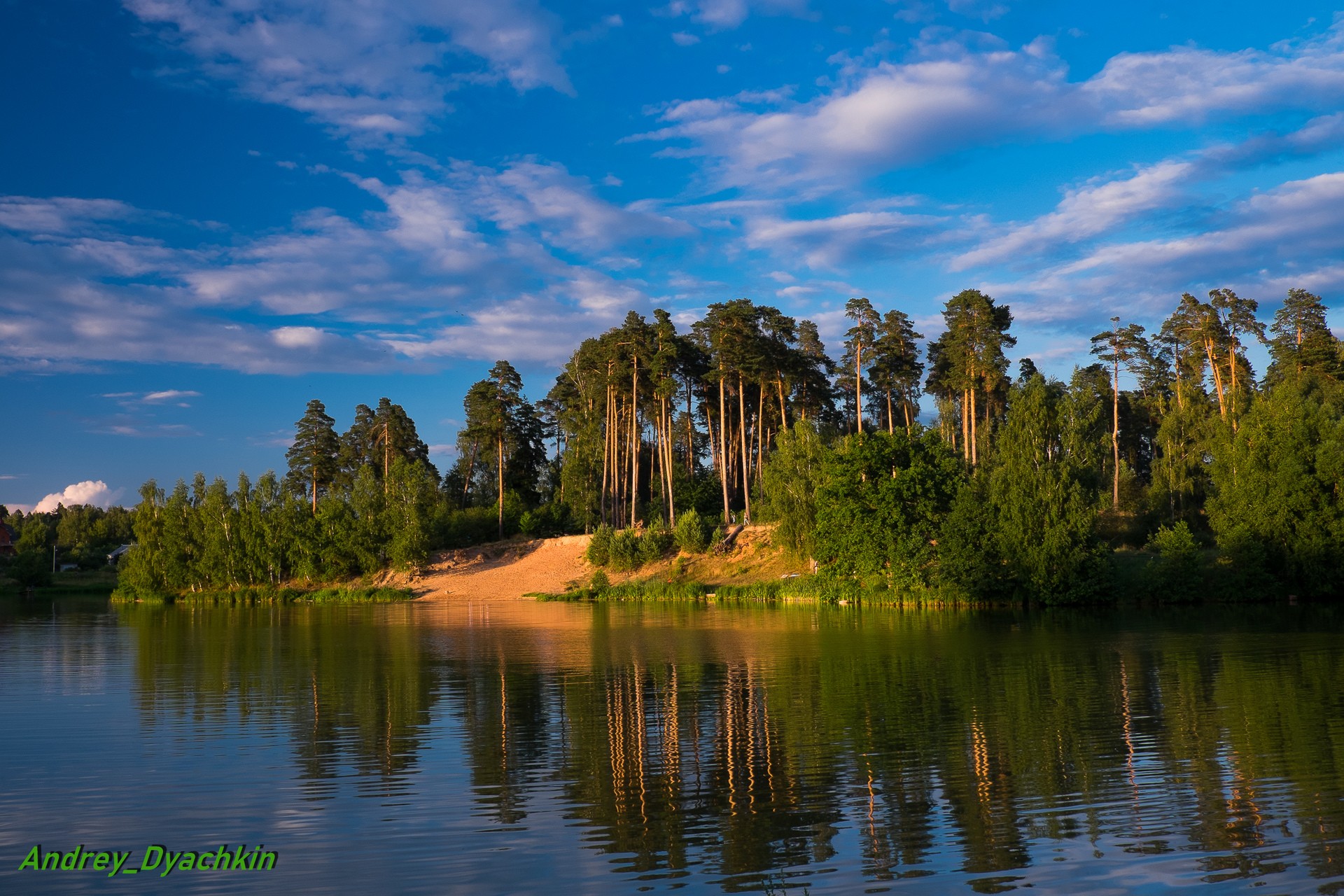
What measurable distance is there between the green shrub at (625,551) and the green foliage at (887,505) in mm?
16064

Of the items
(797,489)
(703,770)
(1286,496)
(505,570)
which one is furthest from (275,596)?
(703,770)

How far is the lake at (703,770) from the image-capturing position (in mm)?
8930

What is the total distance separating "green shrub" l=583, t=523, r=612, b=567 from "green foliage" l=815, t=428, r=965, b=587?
17757mm

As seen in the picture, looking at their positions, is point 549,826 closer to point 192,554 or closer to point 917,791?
point 917,791

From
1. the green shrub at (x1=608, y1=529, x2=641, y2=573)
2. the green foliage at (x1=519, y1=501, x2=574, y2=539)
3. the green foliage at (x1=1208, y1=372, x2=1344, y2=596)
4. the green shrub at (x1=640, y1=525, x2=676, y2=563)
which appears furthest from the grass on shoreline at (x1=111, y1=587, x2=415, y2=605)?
the green foliage at (x1=1208, y1=372, x2=1344, y2=596)

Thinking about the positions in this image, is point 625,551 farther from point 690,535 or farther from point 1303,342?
point 1303,342

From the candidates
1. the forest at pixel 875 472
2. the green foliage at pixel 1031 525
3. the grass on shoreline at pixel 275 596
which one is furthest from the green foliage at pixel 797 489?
the grass on shoreline at pixel 275 596

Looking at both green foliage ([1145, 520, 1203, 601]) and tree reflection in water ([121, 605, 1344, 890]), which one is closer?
tree reflection in water ([121, 605, 1344, 890])

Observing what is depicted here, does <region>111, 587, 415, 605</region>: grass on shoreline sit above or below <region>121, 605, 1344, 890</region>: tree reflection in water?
below

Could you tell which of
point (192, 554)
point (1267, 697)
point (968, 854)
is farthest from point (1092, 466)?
point (192, 554)

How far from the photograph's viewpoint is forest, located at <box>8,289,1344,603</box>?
47.3 m

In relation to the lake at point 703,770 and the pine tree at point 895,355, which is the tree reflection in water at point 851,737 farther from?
the pine tree at point 895,355

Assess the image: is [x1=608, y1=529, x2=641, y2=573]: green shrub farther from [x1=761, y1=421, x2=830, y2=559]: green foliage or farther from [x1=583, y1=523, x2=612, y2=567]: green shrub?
[x1=761, y1=421, x2=830, y2=559]: green foliage

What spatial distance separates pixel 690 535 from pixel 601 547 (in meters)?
6.56
